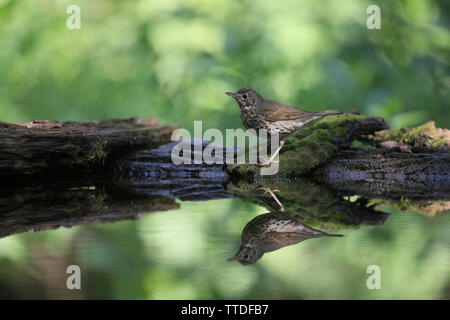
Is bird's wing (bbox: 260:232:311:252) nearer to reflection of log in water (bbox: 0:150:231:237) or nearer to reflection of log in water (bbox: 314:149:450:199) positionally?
reflection of log in water (bbox: 0:150:231:237)

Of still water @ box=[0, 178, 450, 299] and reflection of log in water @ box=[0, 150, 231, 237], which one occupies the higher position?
reflection of log in water @ box=[0, 150, 231, 237]

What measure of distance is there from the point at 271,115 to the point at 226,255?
2450mm

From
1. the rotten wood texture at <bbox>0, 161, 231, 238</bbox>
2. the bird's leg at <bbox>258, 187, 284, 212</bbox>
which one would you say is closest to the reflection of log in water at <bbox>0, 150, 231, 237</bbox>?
the rotten wood texture at <bbox>0, 161, 231, 238</bbox>

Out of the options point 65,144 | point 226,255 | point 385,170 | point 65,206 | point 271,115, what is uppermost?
point 271,115

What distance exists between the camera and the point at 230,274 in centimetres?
174

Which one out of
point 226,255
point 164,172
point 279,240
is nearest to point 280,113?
point 164,172

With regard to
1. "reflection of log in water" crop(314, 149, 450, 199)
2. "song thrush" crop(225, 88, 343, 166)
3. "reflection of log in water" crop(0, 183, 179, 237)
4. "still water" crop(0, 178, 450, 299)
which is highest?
"song thrush" crop(225, 88, 343, 166)

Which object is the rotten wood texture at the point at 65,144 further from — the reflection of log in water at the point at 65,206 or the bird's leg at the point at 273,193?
the bird's leg at the point at 273,193

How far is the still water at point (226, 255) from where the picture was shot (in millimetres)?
1615

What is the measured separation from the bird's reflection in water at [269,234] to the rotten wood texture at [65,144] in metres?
1.88

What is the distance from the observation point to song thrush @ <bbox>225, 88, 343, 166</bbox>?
432 centimetres

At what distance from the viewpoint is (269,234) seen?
7.55 feet

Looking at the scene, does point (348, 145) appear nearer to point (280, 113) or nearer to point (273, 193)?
point (280, 113)

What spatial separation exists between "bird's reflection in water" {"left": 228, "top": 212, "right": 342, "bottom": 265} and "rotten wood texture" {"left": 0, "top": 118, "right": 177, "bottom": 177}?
1884 millimetres
